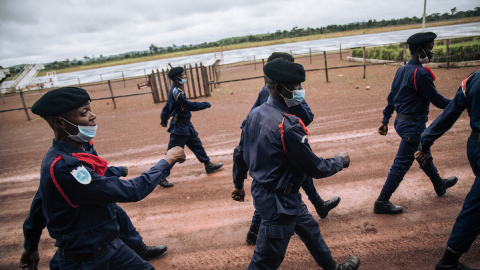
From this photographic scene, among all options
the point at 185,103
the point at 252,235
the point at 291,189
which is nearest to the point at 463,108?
the point at 291,189

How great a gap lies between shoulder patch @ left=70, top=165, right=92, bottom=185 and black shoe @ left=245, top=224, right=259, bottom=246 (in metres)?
2.12

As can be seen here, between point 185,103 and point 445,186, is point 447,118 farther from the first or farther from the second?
point 185,103

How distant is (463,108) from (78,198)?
3.21m

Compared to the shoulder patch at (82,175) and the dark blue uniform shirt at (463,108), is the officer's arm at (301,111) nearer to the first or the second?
the dark blue uniform shirt at (463,108)

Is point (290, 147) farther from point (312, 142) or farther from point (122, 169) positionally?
point (312, 142)

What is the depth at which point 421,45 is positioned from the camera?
373cm

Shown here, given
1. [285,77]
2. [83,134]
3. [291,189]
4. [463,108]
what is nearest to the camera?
[83,134]

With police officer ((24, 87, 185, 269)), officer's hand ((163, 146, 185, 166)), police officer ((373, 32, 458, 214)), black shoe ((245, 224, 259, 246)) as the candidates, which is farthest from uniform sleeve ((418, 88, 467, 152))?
police officer ((24, 87, 185, 269))

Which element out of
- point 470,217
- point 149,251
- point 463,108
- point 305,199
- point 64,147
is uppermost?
point 64,147

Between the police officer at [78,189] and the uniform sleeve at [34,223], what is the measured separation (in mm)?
259

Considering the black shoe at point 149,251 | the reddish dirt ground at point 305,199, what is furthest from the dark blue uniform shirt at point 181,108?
the black shoe at point 149,251

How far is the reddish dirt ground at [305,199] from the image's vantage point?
11.1 feet

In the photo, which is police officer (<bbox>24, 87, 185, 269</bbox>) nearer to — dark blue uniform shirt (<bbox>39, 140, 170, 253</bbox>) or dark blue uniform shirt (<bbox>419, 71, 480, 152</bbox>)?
dark blue uniform shirt (<bbox>39, 140, 170, 253</bbox>)

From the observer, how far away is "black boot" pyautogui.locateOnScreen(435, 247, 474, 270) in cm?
265
